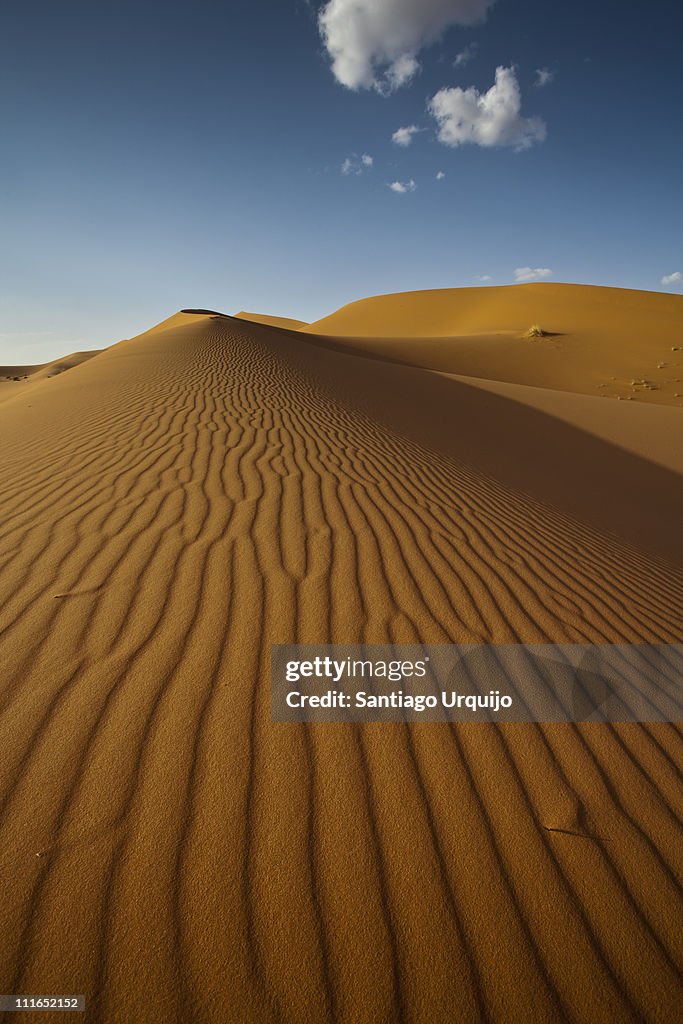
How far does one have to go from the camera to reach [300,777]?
1.69m

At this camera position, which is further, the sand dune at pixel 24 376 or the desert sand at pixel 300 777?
the sand dune at pixel 24 376

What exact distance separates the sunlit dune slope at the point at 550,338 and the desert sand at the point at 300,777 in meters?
16.1

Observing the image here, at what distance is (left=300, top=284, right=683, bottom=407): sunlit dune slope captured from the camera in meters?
21.3

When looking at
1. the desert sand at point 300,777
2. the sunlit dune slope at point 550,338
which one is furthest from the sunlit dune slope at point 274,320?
the desert sand at point 300,777

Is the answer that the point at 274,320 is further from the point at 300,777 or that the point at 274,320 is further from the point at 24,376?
the point at 300,777

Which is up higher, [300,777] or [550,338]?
[300,777]

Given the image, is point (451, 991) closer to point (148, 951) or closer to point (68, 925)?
point (148, 951)

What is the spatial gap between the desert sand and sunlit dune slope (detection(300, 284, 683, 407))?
16.1m

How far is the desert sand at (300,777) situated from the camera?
1.24 meters

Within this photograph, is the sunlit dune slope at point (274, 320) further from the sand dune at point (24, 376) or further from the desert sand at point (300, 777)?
the desert sand at point (300, 777)

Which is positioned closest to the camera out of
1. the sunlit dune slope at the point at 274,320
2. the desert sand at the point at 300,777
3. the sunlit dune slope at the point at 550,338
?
the desert sand at the point at 300,777

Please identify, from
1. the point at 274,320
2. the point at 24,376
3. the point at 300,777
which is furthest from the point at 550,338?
the point at 274,320

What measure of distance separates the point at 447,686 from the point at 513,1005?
3.44ft

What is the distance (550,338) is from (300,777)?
32.0m
